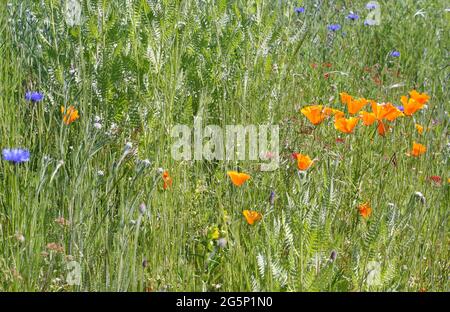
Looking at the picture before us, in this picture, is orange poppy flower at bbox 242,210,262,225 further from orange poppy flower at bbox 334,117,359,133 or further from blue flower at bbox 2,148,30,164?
blue flower at bbox 2,148,30,164

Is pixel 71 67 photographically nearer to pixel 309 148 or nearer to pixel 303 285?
pixel 309 148

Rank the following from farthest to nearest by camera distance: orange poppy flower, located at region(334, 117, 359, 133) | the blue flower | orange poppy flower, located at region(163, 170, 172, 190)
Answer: orange poppy flower, located at region(334, 117, 359, 133) → orange poppy flower, located at region(163, 170, 172, 190) → the blue flower

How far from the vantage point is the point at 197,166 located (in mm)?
2584

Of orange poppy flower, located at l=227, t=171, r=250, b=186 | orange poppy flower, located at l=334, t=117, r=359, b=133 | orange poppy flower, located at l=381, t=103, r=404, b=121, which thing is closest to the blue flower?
orange poppy flower, located at l=227, t=171, r=250, b=186

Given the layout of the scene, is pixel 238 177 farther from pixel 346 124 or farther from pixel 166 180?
pixel 346 124

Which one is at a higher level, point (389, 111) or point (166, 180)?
point (389, 111)

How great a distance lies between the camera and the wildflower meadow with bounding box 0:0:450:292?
6.73 ft

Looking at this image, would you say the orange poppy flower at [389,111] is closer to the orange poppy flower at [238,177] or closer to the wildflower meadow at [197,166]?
the wildflower meadow at [197,166]

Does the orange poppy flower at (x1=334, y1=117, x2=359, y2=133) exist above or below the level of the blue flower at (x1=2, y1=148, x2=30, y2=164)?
above

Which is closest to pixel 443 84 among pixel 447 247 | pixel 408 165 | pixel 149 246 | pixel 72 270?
pixel 408 165

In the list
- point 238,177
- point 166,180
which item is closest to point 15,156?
point 166,180

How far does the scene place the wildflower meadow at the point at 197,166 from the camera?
205 cm

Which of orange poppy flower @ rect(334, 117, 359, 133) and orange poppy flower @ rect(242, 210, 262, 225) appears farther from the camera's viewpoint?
orange poppy flower @ rect(334, 117, 359, 133)

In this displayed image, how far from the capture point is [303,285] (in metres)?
1.94
